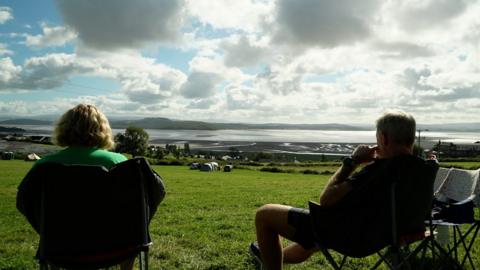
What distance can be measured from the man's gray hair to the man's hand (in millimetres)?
156

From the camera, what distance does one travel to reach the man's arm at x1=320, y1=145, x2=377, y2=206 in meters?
2.85

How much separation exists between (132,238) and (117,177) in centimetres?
47

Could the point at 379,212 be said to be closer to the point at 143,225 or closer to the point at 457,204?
the point at 457,204

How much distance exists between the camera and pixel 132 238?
2.97m

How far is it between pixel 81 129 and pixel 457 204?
3.33 metres

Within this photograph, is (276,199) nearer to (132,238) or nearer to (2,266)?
(2,266)

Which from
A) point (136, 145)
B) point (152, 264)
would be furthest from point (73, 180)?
point (136, 145)

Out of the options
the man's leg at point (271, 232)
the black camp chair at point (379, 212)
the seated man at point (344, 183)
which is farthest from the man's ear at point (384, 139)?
the man's leg at point (271, 232)

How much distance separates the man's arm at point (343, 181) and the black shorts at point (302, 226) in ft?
0.90

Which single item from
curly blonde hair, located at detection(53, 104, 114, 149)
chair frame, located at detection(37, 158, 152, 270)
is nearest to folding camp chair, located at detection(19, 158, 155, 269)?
chair frame, located at detection(37, 158, 152, 270)

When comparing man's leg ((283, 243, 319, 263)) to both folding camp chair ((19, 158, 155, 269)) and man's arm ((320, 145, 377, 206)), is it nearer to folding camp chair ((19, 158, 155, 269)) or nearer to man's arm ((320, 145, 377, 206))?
man's arm ((320, 145, 377, 206))

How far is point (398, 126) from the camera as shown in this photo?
9.58ft

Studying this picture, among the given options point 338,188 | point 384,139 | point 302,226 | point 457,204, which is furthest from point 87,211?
point 457,204

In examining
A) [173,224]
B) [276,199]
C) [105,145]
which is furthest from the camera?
[276,199]
